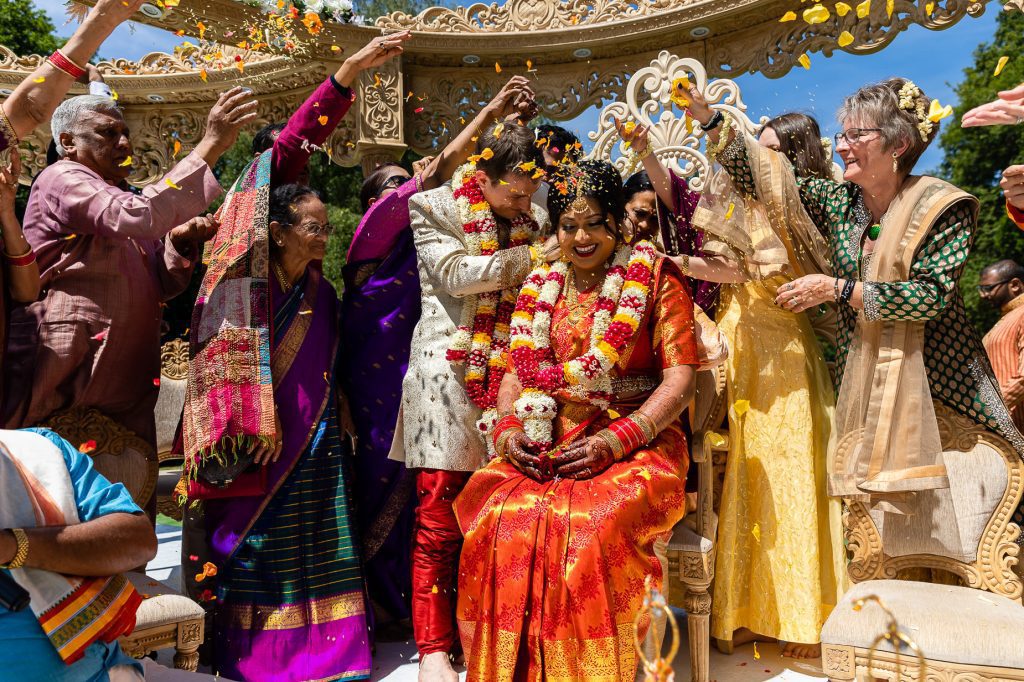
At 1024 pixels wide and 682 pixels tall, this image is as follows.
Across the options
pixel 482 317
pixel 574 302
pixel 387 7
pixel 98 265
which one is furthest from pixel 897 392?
pixel 387 7

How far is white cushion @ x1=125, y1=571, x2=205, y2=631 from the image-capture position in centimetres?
296

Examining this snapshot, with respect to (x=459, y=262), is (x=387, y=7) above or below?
above

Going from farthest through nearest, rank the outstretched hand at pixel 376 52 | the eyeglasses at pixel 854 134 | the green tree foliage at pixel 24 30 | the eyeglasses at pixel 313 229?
the green tree foliage at pixel 24 30
the outstretched hand at pixel 376 52
the eyeglasses at pixel 313 229
the eyeglasses at pixel 854 134

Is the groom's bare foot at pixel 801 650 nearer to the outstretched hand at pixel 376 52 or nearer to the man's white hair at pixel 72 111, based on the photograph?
the outstretched hand at pixel 376 52

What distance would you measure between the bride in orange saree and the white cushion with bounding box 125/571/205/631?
0.99 metres

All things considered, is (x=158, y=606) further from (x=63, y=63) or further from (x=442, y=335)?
(x=63, y=63)

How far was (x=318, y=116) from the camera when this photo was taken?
12.8ft

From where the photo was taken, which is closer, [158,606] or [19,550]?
[19,550]

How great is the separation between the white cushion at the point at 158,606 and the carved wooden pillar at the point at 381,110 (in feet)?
10.0

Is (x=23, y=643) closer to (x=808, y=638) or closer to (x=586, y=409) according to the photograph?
(x=586, y=409)

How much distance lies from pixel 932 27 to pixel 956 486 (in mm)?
2635

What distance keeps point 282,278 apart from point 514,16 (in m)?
2.53

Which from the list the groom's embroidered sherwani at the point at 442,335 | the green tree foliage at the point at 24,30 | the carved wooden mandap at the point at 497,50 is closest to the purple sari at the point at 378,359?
the groom's embroidered sherwani at the point at 442,335

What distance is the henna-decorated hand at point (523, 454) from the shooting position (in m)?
3.12
